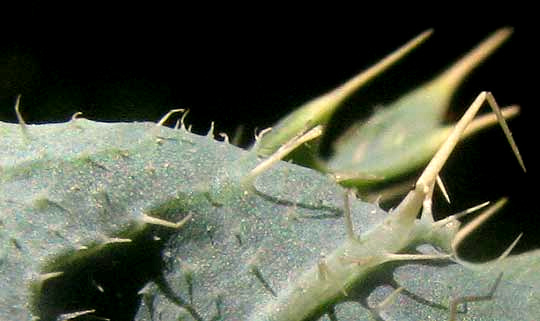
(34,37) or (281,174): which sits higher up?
(34,37)

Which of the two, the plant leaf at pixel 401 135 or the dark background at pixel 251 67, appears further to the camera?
the dark background at pixel 251 67

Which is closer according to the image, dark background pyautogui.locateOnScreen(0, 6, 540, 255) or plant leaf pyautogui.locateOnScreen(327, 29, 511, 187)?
plant leaf pyautogui.locateOnScreen(327, 29, 511, 187)

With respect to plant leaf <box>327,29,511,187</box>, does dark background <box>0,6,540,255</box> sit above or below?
above

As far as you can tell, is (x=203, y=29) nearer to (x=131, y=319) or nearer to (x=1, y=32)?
(x=1, y=32)

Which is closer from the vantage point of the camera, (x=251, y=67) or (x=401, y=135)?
(x=401, y=135)

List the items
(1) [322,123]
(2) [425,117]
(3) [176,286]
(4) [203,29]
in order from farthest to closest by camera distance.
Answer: (4) [203,29], (2) [425,117], (1) [322,123], (3) [176,286]

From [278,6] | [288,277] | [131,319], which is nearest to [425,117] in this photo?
[278,6]

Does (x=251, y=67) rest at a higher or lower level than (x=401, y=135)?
higher

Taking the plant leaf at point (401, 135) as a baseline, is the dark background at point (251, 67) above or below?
above
